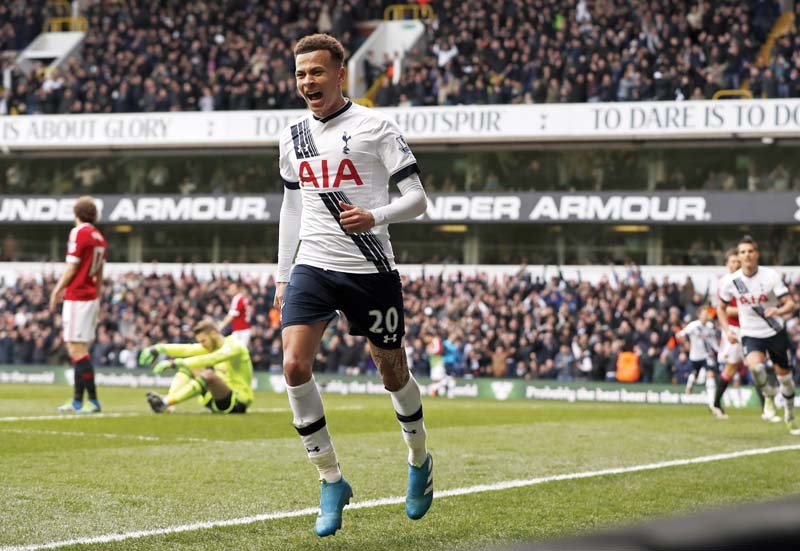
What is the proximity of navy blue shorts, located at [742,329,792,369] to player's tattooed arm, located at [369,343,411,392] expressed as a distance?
9427 mm

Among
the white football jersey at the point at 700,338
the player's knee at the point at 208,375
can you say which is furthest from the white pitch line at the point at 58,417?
the white football jersey at the point at 700,338

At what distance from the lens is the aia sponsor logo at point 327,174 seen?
5805 millimetres

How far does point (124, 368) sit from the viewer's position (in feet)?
98.2

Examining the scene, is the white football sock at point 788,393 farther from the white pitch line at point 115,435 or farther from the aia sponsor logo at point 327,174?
the aia sponsor logo at point 327,174

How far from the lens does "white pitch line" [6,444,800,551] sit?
513cm

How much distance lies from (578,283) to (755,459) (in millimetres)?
20581

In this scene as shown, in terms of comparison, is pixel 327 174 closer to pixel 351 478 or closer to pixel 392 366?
pixel 392 366

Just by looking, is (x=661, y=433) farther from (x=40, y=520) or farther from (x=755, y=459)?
(x=40, y=520)

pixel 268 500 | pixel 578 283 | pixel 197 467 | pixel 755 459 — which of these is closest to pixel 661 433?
pixel 755 459

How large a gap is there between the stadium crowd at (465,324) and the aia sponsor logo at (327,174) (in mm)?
21246

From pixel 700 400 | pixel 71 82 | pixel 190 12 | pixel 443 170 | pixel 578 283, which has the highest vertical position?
pixel 190 12

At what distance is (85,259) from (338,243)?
859cm

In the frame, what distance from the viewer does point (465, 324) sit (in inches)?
1175

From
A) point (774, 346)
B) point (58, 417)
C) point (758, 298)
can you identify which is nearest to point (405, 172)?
point (58, 417)
